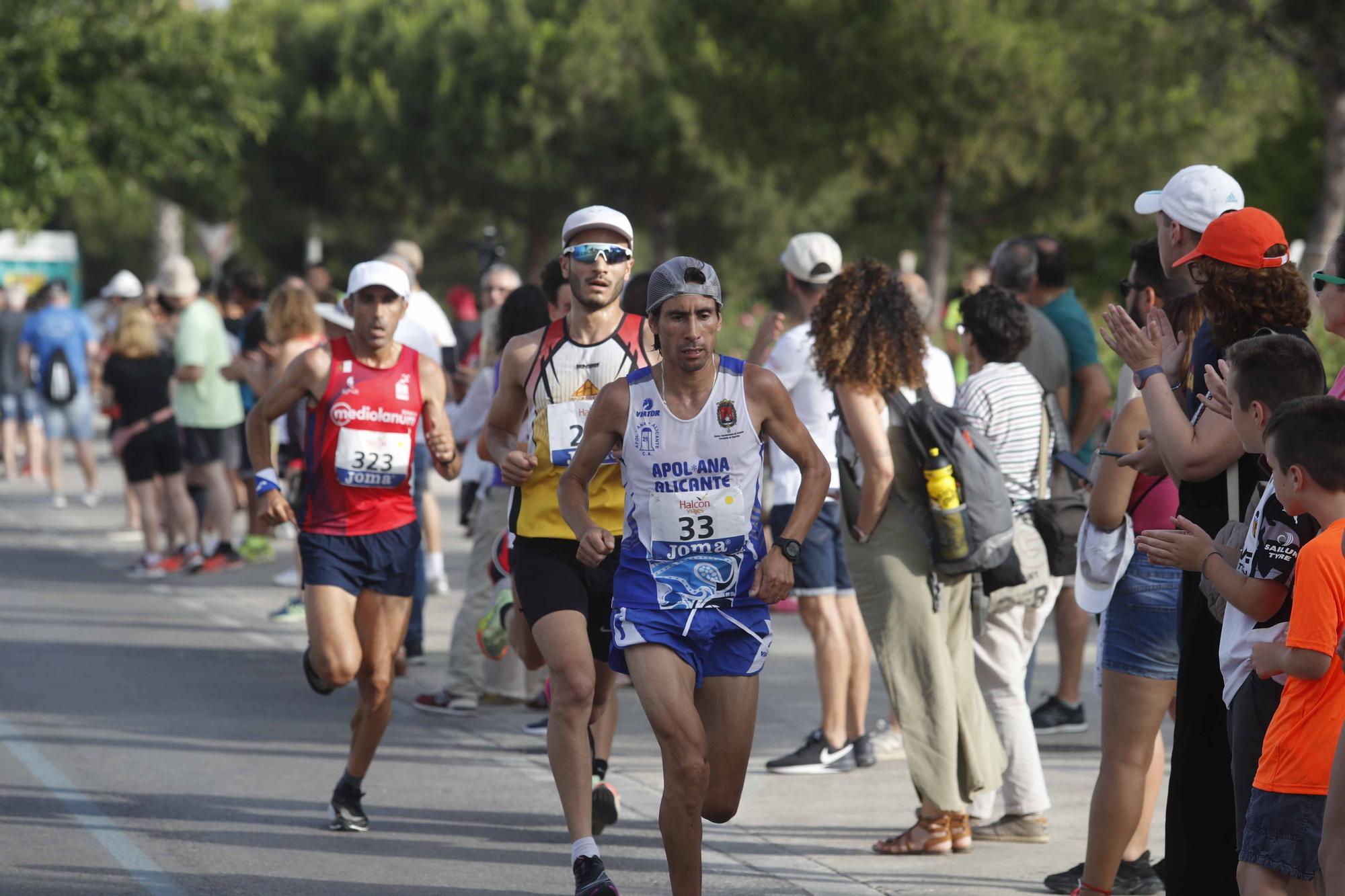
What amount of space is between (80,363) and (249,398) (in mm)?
5195

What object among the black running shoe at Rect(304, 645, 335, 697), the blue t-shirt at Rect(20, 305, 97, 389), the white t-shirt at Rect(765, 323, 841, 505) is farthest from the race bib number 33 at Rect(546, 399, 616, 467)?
the blue t-shirt at Rect(20, 305, 97, 389)

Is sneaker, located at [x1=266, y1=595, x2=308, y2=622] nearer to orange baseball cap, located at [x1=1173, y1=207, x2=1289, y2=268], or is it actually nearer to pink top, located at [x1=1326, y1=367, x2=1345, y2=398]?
orange baseball cap, located at [x1=1173, y1=207, x2=1289, y2=268]

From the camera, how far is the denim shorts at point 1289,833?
12.8 ft

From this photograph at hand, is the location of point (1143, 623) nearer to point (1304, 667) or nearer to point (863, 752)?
point (1304, 667)

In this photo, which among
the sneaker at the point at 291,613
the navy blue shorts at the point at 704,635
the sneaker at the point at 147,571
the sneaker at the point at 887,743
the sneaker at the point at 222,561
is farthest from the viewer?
the sneaker at the point at 222,561

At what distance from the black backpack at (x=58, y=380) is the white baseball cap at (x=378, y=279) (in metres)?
12.3

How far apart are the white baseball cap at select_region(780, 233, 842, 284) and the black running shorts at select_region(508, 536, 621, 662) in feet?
6.66

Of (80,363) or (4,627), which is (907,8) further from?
(4,627)

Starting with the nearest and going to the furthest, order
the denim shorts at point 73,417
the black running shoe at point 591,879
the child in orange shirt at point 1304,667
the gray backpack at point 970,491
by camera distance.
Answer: the child in orange shirt at point 1304,667
the black running shoe at point 591,879
the gray backpack at point 970,491
the denim shorts at point 73,417

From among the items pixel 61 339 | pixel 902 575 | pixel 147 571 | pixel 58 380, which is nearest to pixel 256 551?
pixel 147 571

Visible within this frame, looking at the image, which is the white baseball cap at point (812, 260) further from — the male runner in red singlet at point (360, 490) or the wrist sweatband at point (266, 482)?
the wrist sweatband at point (266, 482)

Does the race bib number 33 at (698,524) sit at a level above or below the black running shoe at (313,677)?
above

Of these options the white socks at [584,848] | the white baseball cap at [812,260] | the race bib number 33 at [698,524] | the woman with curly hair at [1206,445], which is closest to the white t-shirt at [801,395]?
the white baseball cap at [812,260]

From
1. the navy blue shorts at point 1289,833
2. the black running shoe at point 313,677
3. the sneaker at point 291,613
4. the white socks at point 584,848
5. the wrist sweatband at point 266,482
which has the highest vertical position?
the wrist sweatband at point 266,482
